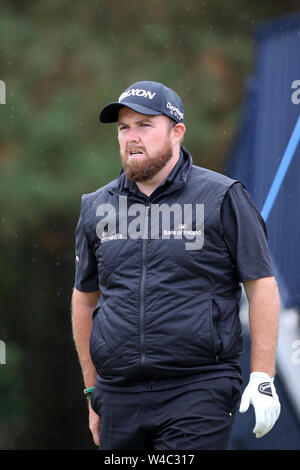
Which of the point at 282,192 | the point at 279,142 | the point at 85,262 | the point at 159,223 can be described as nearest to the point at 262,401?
the point at 159,223

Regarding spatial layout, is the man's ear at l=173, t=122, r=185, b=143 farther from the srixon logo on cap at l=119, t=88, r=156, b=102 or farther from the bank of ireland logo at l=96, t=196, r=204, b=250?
the bank of ireland logo at l=96, t=196, r=204, b=250

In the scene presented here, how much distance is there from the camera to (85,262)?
3.03 m

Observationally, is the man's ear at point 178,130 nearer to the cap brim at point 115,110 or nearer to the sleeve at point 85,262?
the cap brim at point 115,110

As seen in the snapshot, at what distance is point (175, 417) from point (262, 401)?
11.6 inches

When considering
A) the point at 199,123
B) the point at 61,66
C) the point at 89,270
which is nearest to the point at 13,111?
the point at 61,66

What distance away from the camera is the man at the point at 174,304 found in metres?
2.64

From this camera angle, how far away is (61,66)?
228 inches

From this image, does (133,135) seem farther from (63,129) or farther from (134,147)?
(63,129)

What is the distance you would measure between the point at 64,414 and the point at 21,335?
0.64m

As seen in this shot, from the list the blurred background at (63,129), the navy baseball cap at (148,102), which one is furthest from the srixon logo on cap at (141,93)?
the blurred background at (63,129)

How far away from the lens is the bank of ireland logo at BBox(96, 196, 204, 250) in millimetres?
2721

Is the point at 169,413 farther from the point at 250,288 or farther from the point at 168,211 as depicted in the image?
the point at 168,211
